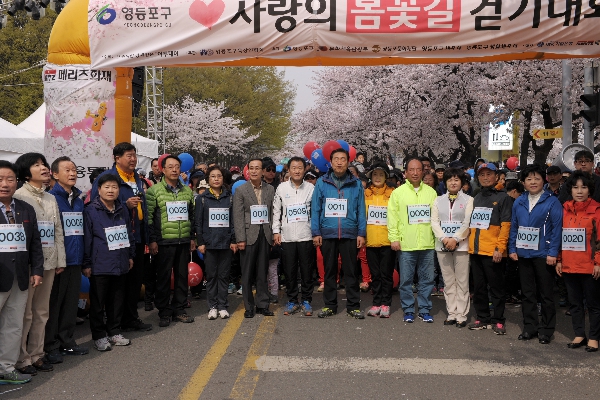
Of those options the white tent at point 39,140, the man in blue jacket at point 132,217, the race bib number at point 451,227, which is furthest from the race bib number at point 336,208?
the white tent at point 39,140

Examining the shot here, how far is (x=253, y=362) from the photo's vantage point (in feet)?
19.5

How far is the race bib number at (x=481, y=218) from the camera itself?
727cm

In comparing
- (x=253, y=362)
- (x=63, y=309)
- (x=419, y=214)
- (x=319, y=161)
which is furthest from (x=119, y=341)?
(x=319, y=161)

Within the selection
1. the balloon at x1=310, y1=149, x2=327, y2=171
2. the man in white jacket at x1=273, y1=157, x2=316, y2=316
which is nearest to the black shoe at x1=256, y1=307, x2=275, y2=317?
the man in white jacket at x1=273, y1=157, x2=316, y2=316

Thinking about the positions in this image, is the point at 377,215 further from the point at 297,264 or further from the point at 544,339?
the point at 544,339

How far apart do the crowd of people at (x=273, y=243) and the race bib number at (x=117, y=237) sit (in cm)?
1

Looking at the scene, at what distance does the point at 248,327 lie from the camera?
24.0 feet

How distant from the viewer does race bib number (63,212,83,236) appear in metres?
6.21

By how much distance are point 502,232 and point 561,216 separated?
0.70 m

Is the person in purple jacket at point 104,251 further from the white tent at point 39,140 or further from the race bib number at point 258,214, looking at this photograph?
the white tent at point 39,140

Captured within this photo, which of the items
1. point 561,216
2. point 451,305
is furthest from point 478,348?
point 561,216

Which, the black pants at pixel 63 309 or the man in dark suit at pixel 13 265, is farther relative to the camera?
the black pants at pixel 63 309

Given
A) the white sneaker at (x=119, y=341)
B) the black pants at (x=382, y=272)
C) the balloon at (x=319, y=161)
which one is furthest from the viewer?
the balloon at (x=319, y=161)

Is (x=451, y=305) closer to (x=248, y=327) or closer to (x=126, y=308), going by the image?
(x=248, y=327)
